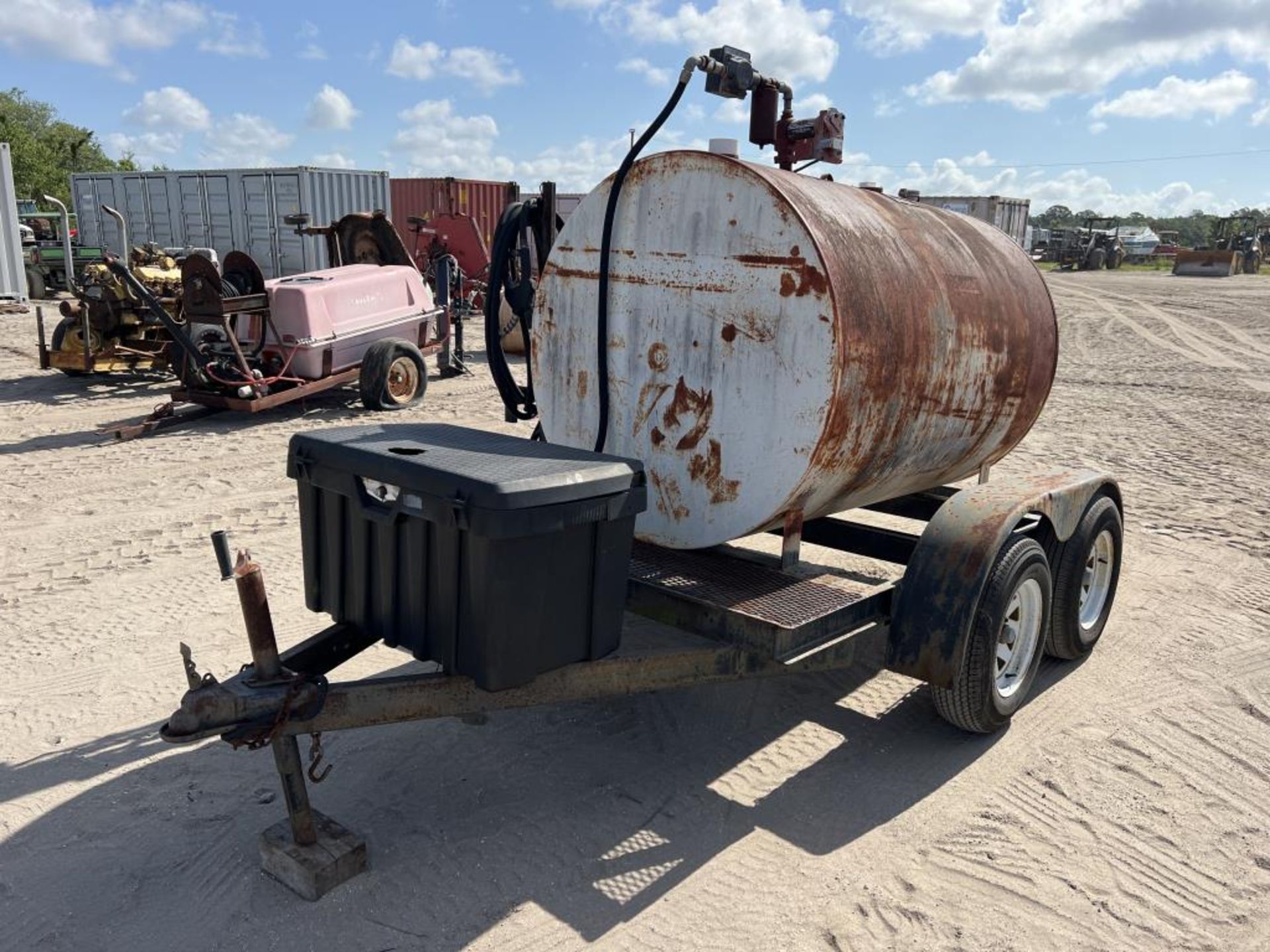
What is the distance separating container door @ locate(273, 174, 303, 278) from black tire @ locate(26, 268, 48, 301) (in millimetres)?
5210

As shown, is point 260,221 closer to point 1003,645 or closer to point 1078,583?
point 1078,583

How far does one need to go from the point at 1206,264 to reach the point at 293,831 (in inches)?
1739

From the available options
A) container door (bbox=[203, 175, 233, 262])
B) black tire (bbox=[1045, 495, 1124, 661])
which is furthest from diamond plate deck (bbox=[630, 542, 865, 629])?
container door (bbox=[203, 175, 233, 262])

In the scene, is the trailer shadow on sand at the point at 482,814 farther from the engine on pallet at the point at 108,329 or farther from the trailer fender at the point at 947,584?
the engine on pallet at the point at 108,329

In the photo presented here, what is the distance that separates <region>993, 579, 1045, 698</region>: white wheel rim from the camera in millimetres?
4008

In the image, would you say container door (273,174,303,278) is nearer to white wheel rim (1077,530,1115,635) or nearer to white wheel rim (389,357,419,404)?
white wheel rim (389,357,419,404)

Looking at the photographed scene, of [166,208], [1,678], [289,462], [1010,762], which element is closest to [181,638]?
[1,678]

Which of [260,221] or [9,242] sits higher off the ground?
[260,221]

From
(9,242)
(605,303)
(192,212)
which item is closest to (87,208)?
(192,212)

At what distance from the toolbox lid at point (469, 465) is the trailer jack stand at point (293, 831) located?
1.37ft

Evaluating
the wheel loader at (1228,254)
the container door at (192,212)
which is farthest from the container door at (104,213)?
the wheel loader at (1228,254)

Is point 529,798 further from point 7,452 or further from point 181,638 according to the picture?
point 7,452

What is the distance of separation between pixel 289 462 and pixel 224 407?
270 inches

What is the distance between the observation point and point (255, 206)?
2170 centimetres
